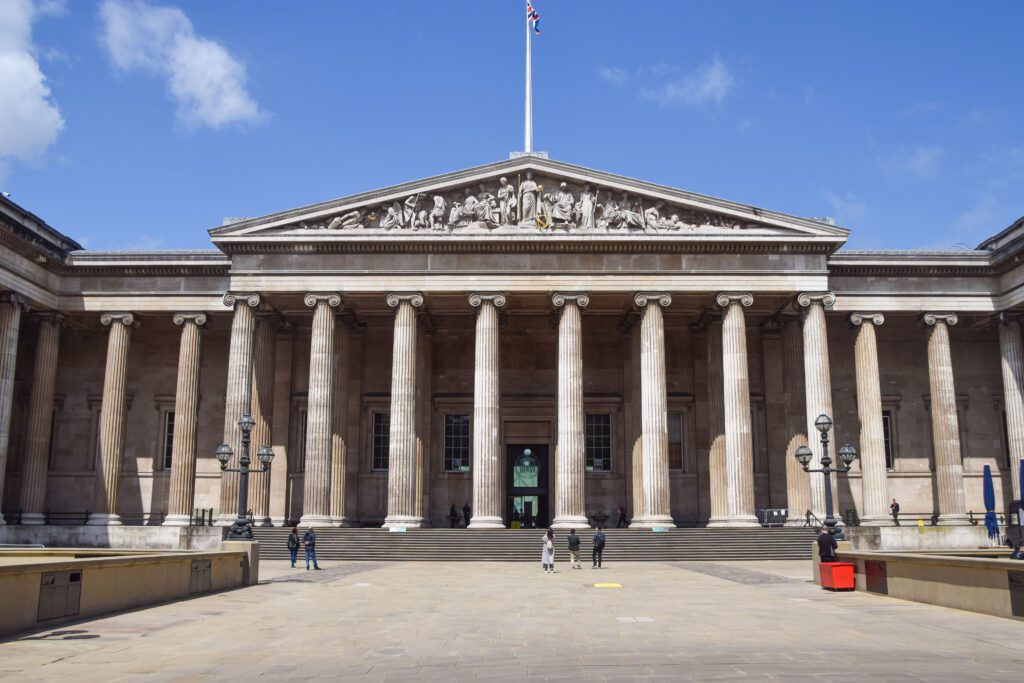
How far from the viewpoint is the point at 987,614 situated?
58.3ft

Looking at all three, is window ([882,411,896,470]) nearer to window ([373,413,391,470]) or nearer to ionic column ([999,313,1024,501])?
ionic column ([999,313,1024,501])

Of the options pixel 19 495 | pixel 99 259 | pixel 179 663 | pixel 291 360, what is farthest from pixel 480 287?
pixel 179 663

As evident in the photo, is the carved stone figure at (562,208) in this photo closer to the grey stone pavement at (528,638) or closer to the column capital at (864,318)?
the column capital at (864,318)

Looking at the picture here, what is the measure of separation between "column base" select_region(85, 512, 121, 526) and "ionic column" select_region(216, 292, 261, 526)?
6.22 m

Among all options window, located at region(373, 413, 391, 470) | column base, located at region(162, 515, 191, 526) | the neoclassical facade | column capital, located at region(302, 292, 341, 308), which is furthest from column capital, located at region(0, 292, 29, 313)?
window, located at region(373, 413, 391, 470)

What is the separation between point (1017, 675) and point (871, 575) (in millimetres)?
11511

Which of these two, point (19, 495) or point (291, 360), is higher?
point (291, 360)

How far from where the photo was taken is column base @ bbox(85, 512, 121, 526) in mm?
41688

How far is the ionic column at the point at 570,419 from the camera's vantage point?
38562mm

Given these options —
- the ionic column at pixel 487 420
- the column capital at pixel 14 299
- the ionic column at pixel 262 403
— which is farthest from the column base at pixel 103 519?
the ionic column at pixel 487 420

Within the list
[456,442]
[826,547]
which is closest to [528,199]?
[456,442]

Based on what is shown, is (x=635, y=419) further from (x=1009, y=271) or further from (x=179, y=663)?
(x=179, y=663)

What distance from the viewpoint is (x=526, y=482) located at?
4703 cm

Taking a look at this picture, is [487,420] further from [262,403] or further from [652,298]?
[262,403]
